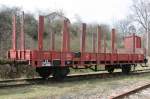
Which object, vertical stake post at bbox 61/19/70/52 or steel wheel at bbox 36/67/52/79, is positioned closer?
vertical stake post at bbox 61/19/70/52

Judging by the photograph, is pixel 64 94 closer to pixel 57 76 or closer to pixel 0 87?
pixel 0 87

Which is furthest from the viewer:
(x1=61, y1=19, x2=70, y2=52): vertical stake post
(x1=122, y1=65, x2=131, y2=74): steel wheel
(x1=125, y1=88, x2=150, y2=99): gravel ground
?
(x1=122, y1=65, x2=131, y2=74): steel wheel

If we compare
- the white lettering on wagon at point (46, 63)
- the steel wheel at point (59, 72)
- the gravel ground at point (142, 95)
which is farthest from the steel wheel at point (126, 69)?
the gravel ground at point (142, 95)

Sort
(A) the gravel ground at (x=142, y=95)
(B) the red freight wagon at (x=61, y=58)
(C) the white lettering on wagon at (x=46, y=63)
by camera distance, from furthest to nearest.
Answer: (C) the white lettering on wagon at (x=46, y=63)
(B) the red freight wagon at (x=61, y=58)
(A) the gravel ground at (x=142, y=95)

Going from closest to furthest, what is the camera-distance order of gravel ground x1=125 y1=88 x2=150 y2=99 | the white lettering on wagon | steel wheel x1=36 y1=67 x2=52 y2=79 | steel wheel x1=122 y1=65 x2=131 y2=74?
gravel ground x1=125 y1=88 x2=150 y2=99 < the white lettering on wagon < steel wheel x1=36 y1=67 x2=52 y2=79 < steel wheel x1=122 y1=65 x2=131 y2=74

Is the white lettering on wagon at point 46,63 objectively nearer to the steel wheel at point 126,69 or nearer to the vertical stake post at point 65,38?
the vertical stake post at point 65,38

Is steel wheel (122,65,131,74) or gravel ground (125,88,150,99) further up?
steel wheel (122,65,131,74)

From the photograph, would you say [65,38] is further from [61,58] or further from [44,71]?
[44,71]

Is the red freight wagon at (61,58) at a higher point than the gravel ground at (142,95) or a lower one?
higher

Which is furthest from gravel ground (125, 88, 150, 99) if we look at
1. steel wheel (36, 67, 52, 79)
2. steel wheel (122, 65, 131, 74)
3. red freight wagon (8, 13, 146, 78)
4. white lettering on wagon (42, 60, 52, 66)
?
steel wheel (122, 65, 131, 74)

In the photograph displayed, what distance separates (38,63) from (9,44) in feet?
45.6

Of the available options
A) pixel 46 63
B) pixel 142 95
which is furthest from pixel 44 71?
pixel 142 95

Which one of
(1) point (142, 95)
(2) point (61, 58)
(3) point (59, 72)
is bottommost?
(1) point (142, 95)

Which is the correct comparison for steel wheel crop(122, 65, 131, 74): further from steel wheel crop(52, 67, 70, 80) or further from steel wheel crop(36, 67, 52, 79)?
steel wheel crop(36, 67, 52, 79)
